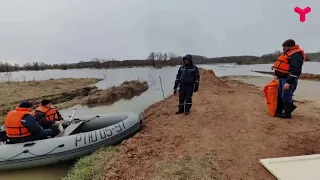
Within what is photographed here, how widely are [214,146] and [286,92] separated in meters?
2.27

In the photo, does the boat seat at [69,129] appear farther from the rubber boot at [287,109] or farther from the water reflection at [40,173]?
the rubber boot at [287,109]

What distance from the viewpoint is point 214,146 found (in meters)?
4.21

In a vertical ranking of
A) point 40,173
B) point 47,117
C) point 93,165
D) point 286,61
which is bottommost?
point 40,173

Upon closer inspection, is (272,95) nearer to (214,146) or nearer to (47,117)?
(214,146)

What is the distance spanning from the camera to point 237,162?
11.8ft

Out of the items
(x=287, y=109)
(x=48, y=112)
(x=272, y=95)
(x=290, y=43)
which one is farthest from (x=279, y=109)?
(x=48, y=112)

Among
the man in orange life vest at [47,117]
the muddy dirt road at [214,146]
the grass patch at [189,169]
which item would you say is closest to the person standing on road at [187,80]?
the muddy dirt road at [214,146]

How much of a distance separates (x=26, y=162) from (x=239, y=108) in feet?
17.9

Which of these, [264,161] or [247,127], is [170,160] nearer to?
[264,161]

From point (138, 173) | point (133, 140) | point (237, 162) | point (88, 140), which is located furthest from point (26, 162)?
point (237, 162)

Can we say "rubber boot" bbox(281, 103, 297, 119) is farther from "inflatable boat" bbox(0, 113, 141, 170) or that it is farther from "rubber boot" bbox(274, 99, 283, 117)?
"inflatable boat" bbox(0, 113, 141, 170)

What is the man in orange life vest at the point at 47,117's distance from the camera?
A: 5410 mm

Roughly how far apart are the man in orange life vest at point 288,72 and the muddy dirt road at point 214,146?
1.31 feet

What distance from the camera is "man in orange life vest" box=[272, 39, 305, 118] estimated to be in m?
5.01
